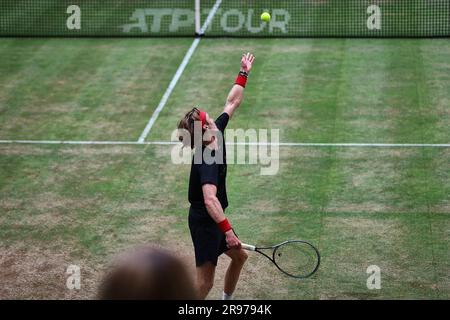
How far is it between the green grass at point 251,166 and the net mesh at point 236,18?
62 centimetres

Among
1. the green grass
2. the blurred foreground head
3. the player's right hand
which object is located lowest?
the green grass

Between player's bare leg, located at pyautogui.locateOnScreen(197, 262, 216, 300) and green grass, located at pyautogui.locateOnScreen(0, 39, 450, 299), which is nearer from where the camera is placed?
player's bare leg, located at pyautogui.locateOnScreen(197, 262, 216, 300)

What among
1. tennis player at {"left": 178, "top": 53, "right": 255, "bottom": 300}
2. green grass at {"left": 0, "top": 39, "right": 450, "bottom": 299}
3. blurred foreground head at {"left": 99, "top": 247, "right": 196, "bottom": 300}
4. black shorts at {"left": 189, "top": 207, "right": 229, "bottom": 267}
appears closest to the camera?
blurred foreground head at {"left": 99, "top": 247, "right": 196, "bottom": 300}

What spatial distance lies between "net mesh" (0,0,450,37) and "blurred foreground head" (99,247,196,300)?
710 inches

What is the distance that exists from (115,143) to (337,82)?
501cm

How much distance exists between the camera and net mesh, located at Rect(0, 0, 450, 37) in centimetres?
2148

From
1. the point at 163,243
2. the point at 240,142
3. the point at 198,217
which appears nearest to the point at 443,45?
the point at 240,142

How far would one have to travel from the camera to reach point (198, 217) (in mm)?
9953

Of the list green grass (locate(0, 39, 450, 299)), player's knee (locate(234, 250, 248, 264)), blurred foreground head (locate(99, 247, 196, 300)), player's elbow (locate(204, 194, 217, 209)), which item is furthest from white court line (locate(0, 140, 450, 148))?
blurred foreground head (locate(99, 247, 196, 300))

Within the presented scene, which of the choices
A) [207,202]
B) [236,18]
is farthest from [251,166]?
[236,18]

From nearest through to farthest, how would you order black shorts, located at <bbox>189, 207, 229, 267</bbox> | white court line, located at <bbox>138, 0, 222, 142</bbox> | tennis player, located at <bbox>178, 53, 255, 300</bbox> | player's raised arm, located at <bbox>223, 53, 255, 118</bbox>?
tennis player, located at <bbox>178, 53, 255, 300</bbox> < black shorts, located at <bbox>189, 207, 229, 267</bbox> < player's raised arm, located at <bbox>223, 53, 255, 118</bbox> < white court line, located at <bbox>138, 0, 222, 142</bbox>

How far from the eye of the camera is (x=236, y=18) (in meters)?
22.1

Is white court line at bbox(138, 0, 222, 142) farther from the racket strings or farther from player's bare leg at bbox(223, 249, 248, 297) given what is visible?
player's bare leg at bbox(223, 249, 248, 297)

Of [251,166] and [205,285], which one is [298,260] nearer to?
[205,285]
